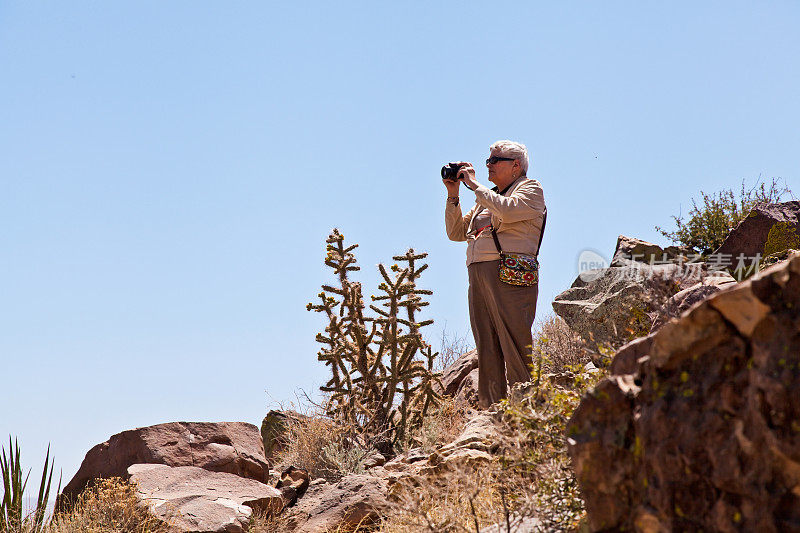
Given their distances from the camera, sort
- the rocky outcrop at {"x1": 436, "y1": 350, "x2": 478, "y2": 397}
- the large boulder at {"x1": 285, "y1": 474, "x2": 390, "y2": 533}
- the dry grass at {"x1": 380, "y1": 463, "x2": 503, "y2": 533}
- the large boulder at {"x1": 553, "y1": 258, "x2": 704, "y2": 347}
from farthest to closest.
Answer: the rocky outcrop at {"x1": 436, "y1": 350, "x2": 478, "y2": 397}, the large boulder at {"x1": 553, "y1": 258, "x2": 704, "y2": 347}, the large boulder at {"x1": 285, "y1": 474, "x2": 390, "y2": 533}, the dry grass at {"x1": 380, "y1": 463, "x2": 503, "y2": 533}

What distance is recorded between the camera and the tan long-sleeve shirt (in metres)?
6.19

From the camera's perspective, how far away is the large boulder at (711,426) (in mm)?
2621

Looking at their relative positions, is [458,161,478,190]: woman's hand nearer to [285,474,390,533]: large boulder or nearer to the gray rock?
[285,474,390,533]: large boulder

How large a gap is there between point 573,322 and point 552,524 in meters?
4.69

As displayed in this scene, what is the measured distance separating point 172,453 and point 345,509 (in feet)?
6.45

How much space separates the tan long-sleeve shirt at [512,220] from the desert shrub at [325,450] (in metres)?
2.16

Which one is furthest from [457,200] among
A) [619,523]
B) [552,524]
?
[619,523]

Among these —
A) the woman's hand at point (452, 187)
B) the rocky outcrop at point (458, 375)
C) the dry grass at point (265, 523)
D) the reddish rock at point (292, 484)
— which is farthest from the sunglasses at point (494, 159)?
the dry grass at point (265, 523)

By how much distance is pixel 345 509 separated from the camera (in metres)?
5.75

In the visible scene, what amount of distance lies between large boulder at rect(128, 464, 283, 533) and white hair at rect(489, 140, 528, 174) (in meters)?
3.35

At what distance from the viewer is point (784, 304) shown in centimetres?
276

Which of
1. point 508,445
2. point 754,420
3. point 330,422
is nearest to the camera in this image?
point 754,420

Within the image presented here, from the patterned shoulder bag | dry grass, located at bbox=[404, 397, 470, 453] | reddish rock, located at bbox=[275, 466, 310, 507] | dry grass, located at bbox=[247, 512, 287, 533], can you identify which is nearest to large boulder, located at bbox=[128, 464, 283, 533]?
dry grass, located at bbox=[247, 512, 287, 533]

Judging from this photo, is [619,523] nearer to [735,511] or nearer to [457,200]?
[735,511]
